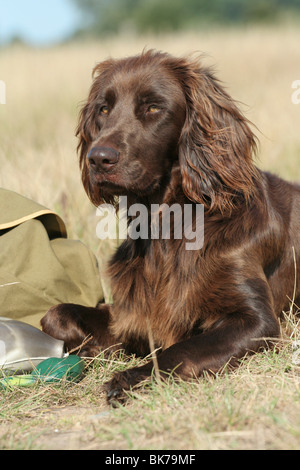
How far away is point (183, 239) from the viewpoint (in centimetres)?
297

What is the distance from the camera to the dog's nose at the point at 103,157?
104 inches

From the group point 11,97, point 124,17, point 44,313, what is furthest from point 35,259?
point 124,17

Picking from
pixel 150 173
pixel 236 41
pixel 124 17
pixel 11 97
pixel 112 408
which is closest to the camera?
pixel 112 408

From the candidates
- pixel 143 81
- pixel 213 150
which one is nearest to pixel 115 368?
pixel 213 150

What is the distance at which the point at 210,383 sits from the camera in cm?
244

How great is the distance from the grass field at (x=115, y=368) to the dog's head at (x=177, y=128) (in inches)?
12.2

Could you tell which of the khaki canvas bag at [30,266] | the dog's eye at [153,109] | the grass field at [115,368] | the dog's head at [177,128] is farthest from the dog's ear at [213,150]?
the khaki canvas bag at [30,266]

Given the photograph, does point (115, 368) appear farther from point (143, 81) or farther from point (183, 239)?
point (143, 81)

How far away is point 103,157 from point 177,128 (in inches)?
19.5

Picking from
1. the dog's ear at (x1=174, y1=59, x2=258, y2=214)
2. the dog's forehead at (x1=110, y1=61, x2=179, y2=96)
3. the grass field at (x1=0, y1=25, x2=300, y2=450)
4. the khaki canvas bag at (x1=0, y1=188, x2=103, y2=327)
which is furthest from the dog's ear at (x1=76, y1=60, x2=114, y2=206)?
the grass field at (x1=0, y1=25, x2=300, y2=450)

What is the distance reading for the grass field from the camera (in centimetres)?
191

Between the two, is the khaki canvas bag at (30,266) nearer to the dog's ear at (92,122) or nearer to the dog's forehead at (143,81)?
the dog's ear at (92,122)

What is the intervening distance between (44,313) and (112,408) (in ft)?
3.64
